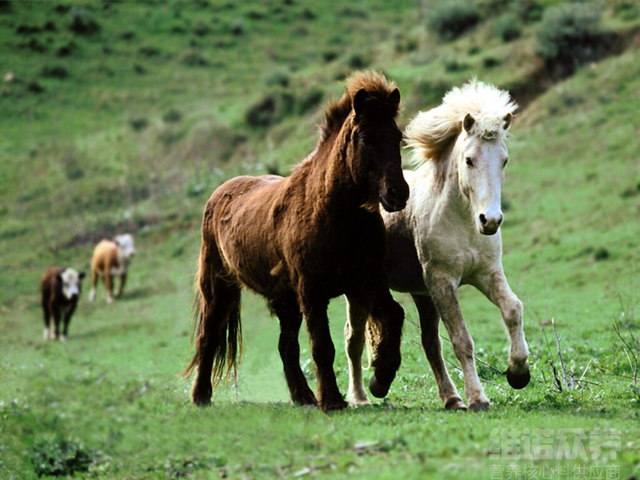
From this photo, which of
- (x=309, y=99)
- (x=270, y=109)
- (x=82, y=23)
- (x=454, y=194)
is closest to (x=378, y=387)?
(x=454, y=194)

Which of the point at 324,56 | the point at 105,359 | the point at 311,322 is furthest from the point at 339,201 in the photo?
the point at 324,56

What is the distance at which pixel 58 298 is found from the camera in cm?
2367

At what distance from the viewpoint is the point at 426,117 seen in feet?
28.4

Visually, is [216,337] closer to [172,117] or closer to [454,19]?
[454,19]

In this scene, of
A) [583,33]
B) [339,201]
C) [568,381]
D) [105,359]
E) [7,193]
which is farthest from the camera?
[7,193]

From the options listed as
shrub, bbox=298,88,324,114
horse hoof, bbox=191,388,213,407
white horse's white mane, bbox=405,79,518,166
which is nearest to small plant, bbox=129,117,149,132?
shrub, bbox=298,88,324,114

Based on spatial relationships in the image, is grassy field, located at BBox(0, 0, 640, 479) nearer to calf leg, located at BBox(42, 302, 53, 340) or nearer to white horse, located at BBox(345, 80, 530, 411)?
white horse, located at BBox(345, 80, 530, 411)

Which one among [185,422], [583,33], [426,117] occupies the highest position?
[583,33]

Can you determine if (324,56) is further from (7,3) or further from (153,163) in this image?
(7,3)

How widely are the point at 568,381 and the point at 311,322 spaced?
3169 millimetres

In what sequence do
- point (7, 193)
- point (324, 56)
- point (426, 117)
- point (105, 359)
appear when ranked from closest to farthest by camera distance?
point (426, 117) → point (105, 359) → point (7, 193) → point (324, 56)

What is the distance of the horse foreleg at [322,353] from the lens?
26.0 feet

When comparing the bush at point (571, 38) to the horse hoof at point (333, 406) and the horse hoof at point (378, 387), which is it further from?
the horse hoof at point (333, 406)

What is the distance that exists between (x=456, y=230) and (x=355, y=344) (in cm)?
194
